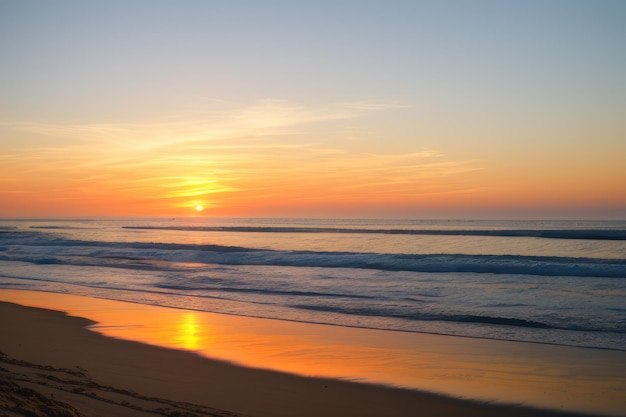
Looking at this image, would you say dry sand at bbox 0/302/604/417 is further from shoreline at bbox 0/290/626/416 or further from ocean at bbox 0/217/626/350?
ocean at bbox 0/217/626/350

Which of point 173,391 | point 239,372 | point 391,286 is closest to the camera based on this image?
point 173,391

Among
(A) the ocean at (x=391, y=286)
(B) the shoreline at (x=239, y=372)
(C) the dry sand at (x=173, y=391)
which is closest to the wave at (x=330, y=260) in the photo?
(A) the ocean at (x=391, y=286)

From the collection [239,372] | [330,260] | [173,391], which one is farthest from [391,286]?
[173,391]

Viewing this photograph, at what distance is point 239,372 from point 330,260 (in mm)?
21964

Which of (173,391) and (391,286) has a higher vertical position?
(173,391)

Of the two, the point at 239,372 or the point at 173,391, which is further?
the point at 239,372

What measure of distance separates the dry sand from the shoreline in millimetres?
13

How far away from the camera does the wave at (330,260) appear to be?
2397 centimetres

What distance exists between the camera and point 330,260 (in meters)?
29.9

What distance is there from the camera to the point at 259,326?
11.8 m

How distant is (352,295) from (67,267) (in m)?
16.8

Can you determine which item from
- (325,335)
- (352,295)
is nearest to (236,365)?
(325,335)

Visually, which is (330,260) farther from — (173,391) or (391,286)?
(173,391)

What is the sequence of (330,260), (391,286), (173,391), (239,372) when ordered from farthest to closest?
(330,260) < (391,286) < (239,372) < (173,391)
